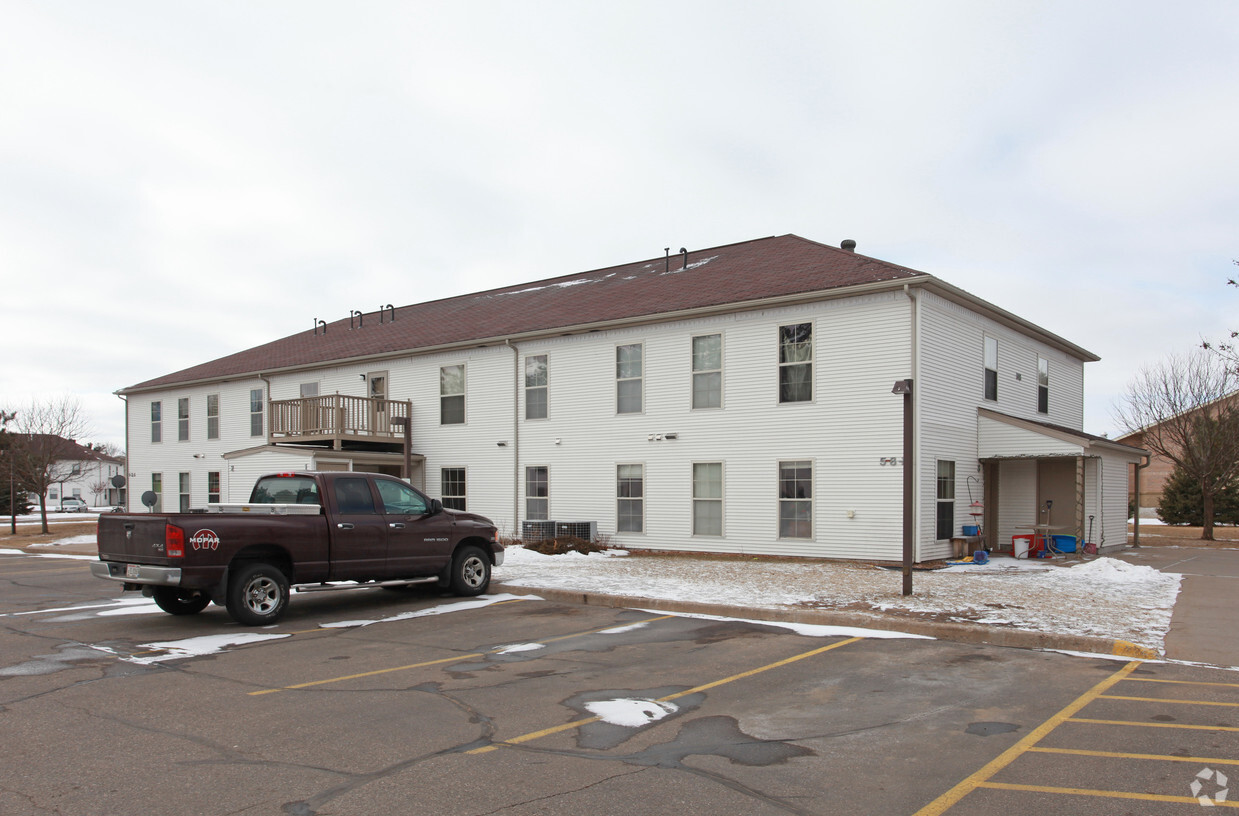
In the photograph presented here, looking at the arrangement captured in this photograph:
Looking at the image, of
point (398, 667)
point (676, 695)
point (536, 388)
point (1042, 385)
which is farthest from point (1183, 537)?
point (398, 667)

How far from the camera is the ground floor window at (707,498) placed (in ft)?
64.3

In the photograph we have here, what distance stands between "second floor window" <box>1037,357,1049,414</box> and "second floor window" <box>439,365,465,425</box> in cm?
1537

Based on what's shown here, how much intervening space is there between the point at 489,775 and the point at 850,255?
660 inches

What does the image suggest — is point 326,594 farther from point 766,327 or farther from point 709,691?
point 766,327

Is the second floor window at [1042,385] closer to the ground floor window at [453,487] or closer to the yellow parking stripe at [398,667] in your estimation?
the ground floor window at [453,487]

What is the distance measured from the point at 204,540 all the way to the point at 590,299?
1540 centimetres

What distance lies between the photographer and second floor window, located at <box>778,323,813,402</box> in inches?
730

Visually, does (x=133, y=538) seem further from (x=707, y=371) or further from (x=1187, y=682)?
(x=707, y=371)

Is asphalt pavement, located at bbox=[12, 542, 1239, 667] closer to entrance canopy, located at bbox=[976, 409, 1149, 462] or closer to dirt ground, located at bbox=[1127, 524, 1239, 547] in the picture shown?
entrance canopy, located at bbox=[976, 409, 1149, 462]

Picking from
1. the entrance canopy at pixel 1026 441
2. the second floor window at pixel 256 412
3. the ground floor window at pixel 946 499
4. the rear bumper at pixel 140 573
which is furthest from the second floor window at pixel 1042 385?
the second floor window at pixel 256 412

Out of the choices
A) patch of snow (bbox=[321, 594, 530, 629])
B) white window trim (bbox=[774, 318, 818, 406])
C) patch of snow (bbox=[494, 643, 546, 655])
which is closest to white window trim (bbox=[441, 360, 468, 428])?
white window trim (bbox=[774, 318, 818, 406])

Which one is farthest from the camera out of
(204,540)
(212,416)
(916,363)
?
(212,416)

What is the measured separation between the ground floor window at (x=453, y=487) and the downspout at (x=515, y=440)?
206cm

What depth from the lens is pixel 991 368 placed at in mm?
20344
